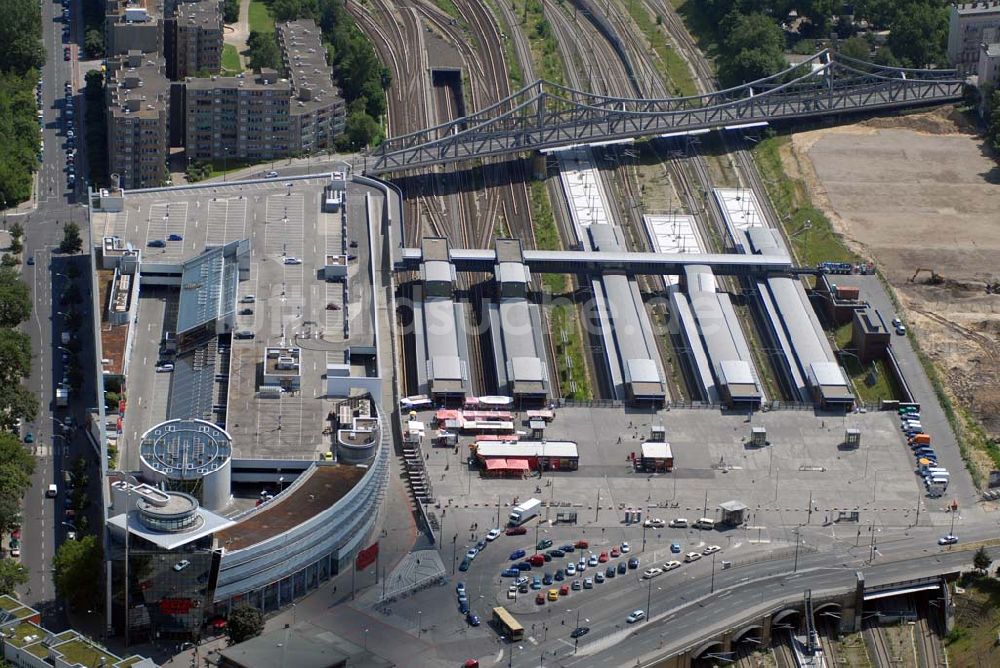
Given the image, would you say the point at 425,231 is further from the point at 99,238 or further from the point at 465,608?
the point at 465,608

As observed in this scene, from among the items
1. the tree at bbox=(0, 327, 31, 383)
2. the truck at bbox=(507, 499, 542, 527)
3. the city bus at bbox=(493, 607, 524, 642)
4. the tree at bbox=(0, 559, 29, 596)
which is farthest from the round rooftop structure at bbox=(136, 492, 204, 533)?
the tree at bbox=(0, 327, 31, 383)

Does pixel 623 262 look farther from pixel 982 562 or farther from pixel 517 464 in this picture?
pixel 982 562

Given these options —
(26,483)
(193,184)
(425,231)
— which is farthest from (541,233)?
(26,483)

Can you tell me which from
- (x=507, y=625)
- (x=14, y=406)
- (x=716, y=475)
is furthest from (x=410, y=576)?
(x=14, y=406)

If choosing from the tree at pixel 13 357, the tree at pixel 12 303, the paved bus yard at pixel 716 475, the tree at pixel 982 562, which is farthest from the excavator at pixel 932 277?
the tree at pixel 13 357

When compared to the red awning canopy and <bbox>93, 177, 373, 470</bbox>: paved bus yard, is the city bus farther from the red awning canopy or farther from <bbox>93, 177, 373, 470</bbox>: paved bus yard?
the red awning canopy
